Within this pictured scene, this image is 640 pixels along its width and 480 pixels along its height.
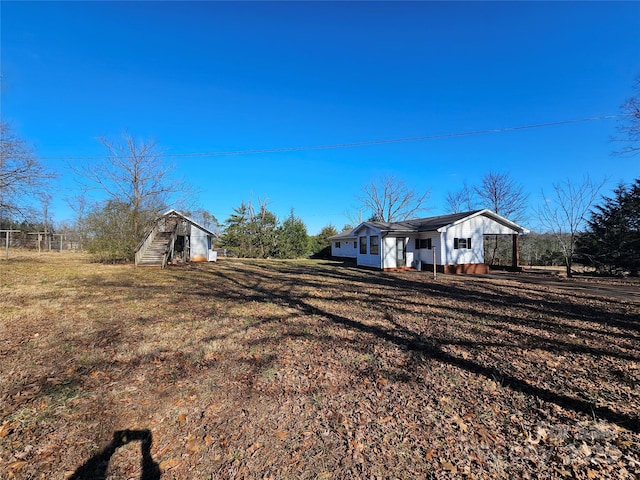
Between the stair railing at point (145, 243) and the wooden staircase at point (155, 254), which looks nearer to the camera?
the stair railing at point (145, 243)

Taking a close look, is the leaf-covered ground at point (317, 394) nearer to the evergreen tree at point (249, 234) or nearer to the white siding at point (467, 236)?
the white siding at point (467, 236)

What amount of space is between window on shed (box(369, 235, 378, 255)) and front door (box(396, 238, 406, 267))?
136 centimetres

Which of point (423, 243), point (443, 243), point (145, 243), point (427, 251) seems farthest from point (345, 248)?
point (145, 243)

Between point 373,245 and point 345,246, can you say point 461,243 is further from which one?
point 345,246

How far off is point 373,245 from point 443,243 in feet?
14.3

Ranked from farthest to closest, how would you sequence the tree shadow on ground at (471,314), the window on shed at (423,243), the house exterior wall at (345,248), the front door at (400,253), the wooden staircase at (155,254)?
1. the house exterior wall at (345,248)
2. the wooden staircase at (155,254)
3. the front door at (400,253)
4. the window on shed at (423,243)
5. the tree shadow on ground at (471,314)

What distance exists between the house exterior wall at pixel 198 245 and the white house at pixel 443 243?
13.9 meters

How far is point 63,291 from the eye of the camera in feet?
29.3

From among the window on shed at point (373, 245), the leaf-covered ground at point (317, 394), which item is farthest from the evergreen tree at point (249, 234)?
the leaf-covered ground at point (317, 394)

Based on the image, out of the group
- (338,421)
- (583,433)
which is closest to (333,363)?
(338,421)

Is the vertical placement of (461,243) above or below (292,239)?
below

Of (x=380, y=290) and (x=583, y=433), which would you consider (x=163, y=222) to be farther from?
(x=583, y=433)

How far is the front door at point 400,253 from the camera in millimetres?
17891

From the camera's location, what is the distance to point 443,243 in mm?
16469
